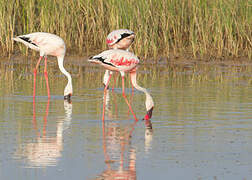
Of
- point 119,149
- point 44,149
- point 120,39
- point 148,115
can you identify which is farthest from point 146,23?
point 44,149

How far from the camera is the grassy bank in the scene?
733 inches

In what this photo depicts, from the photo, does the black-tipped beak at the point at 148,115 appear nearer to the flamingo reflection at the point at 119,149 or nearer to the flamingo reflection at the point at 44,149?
the flamingo reflection at the point at 119,149

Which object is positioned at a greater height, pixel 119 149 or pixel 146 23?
pixel 146 23

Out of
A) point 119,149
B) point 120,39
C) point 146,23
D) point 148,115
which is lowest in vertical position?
point 119,149

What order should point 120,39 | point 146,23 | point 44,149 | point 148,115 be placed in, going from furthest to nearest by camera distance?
1. point 146,23
2. point 120,39
3. point 148,115
4. point 44,149

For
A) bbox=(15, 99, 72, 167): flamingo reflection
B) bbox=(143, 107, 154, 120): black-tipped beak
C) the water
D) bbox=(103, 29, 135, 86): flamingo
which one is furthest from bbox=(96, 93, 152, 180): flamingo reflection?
bbox=(103, 29, 135, 86): flamingo

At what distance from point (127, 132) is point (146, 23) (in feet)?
32.7

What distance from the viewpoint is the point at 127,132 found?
886 cm

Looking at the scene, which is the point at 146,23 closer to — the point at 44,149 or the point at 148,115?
the point at 148,115

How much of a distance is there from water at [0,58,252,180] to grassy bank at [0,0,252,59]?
12.0 ft

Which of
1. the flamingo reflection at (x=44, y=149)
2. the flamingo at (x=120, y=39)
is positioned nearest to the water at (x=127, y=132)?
the flamingo reflection at (x=44, y=149)

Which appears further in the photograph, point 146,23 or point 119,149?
point 146,23

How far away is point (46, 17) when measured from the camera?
19.2m

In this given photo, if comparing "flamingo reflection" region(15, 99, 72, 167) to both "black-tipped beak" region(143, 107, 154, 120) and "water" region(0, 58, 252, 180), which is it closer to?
"water" region(0, 58, 252, 180)
